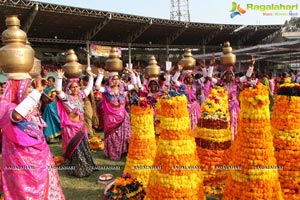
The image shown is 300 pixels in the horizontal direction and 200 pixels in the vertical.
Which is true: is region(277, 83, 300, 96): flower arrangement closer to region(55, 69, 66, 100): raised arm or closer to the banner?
region(55, 69, 66, 100): raised arm

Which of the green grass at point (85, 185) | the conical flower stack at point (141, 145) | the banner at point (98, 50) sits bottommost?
the green grass at point (85, 185)

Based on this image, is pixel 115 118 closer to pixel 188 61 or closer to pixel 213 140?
pixel 188 61

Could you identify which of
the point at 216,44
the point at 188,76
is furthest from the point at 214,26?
the point at 188,76

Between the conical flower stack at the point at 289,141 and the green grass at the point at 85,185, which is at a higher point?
the conical flower stack at the point at 289,141

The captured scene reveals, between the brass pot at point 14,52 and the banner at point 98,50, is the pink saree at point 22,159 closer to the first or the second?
the brass pot at point 14,52

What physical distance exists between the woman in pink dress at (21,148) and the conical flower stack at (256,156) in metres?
1.91

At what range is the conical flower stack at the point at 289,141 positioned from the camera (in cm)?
313

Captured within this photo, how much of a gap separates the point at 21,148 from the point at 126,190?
132 cm

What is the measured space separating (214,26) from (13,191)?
23.1 meters

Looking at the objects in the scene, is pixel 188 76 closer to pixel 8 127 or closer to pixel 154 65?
pixel 154 65

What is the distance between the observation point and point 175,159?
8.96 feet

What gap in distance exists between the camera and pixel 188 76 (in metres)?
5.93

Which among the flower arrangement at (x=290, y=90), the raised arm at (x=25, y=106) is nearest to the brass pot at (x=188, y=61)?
the flower arrangement at (x=290, y=90)

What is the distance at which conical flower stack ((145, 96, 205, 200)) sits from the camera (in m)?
2.70
